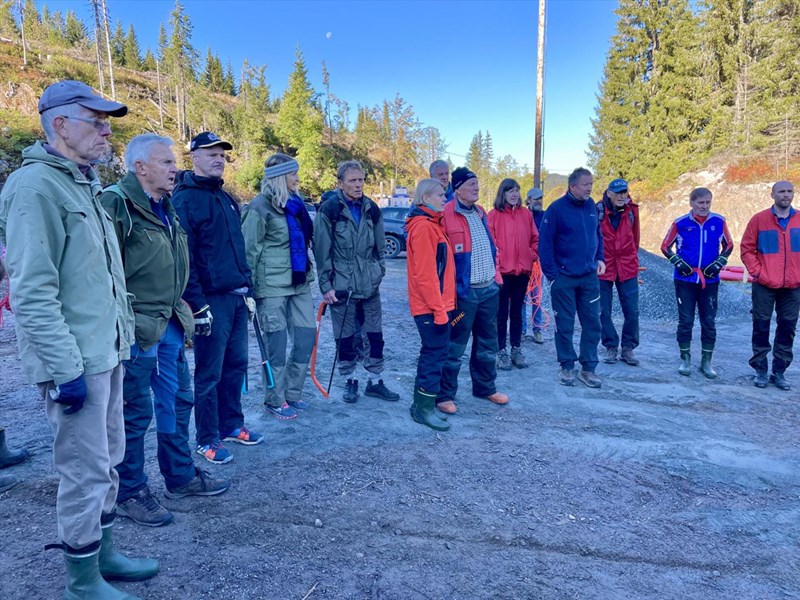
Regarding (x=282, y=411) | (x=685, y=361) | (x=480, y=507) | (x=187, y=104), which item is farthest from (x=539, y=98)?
(x=187, y=104)

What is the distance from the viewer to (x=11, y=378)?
17.0ft

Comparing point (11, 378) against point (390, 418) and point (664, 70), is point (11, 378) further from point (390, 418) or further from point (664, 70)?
point (664, 70)

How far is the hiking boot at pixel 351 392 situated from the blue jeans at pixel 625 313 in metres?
3.19

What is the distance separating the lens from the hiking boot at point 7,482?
3097mm

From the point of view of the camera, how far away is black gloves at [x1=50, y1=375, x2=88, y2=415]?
1955 millimetres

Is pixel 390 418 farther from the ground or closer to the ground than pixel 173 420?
closer to the ground

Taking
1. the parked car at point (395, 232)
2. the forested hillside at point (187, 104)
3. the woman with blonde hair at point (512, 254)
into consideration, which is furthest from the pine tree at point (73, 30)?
the woman with blonde hair at point (512, 254)

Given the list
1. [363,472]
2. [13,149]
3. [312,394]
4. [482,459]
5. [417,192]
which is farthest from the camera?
[13,149]

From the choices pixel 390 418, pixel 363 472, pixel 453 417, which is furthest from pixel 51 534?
pixel 453 417

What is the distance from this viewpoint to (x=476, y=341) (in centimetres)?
484

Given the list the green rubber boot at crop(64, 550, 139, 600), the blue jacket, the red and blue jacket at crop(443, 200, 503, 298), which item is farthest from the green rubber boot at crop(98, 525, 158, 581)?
the blue jacket

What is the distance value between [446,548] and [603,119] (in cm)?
3641

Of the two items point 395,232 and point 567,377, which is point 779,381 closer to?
point 567,377

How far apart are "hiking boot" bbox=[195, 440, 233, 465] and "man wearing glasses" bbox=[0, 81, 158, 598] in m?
1.25
